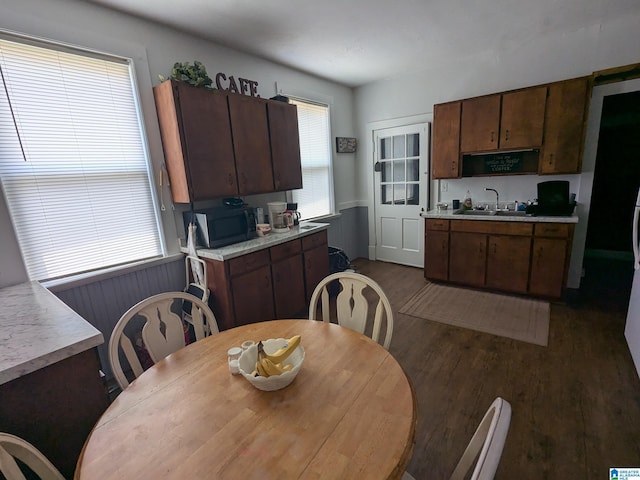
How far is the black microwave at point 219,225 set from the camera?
2.48 meters

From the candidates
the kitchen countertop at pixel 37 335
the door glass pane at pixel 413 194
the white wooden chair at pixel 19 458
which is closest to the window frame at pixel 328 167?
the door glass pane at pixel 413 194

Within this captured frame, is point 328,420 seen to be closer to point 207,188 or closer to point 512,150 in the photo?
point 207,188

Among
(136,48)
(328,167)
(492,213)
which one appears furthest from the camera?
(328,167)

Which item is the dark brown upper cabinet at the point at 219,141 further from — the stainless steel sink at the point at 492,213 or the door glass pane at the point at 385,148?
the stainless steel sink at the point at 492,213

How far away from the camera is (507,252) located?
3238 mm

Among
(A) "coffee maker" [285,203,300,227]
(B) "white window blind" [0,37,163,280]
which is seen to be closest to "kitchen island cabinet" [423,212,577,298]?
(A) "coffee maker" [285,203,300,227]

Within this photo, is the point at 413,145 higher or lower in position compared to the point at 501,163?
higher

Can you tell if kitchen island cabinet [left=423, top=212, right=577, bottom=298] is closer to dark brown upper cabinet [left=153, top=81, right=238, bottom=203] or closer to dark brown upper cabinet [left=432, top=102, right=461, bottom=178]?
dark brown upper cabinet [left=432, top=102, right=461, bottom=178]

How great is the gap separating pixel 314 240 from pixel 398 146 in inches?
84.4

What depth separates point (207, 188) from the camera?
8.04 ft

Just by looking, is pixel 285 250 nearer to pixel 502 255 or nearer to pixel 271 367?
pixel 271 367

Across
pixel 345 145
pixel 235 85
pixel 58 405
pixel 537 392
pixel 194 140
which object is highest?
pixel 235 85

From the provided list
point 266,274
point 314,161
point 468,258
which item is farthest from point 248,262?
point 468,258

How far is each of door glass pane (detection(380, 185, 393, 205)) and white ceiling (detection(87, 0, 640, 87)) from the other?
1.71 meters
